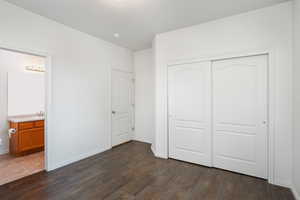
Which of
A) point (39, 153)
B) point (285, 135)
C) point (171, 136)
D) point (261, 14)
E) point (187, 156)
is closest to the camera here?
point (285, 135)

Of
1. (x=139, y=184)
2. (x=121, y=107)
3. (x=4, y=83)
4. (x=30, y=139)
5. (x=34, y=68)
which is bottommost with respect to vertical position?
(x=139, y=184)

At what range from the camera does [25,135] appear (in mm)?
3184

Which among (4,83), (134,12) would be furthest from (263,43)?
(4,83)

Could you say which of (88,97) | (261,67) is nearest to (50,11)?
(88,97)

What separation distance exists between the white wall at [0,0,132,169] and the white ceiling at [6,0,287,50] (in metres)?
0.22

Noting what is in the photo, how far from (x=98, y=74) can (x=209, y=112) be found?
2.60 meters

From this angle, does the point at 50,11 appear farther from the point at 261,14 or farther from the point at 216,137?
the point at 216,137

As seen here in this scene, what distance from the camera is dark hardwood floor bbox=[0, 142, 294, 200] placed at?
1.94 m

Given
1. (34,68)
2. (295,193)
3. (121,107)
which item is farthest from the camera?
(121,107)

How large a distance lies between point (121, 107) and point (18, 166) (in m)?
2.39

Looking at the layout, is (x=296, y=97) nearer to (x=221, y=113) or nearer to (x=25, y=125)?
(x=221, y=113)

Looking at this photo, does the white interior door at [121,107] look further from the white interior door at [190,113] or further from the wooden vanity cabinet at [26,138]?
the wooden vanity cabinet at [26,138]

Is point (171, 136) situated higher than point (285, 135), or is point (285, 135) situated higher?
point (285, 135)

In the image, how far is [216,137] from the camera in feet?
8.82
